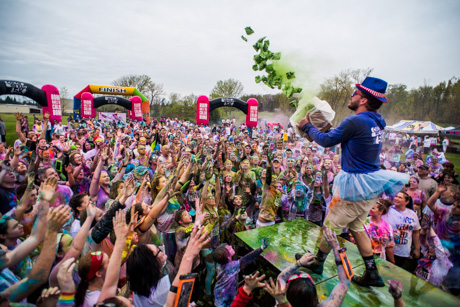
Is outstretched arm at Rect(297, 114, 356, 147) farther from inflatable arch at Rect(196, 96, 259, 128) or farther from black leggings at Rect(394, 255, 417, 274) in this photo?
inflatable arch at Rect(196, 96, 259, 128)

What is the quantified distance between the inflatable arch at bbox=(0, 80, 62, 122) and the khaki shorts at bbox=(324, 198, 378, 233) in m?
19.1

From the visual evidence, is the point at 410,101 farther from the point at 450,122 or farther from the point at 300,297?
the point at 300,297

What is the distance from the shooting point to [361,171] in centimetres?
243

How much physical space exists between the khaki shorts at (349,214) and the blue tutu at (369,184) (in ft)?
0.27

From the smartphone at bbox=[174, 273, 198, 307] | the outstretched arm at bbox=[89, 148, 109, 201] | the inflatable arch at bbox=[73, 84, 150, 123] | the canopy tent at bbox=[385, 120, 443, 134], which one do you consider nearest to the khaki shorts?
the smartphone at bbox=[174, 273, 198, 307]

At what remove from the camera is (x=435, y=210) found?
A: 3.93 metres

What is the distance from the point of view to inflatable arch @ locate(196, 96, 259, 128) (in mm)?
17672

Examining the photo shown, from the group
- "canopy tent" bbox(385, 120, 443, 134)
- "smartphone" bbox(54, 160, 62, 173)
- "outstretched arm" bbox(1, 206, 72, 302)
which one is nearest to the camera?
"outstretched arm" bbox(1, 206, 72, 302)

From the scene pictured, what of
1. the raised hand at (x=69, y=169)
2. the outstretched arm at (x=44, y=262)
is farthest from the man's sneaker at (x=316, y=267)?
the raised hand at (x=69, y=169)

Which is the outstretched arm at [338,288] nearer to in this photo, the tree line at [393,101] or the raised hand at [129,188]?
the raised hand at [129,188]

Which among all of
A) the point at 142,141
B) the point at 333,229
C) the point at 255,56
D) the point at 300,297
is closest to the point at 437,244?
the point at 333,229

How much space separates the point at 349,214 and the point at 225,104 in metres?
18.1

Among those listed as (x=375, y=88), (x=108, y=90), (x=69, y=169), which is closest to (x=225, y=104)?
(x=108, y=90)

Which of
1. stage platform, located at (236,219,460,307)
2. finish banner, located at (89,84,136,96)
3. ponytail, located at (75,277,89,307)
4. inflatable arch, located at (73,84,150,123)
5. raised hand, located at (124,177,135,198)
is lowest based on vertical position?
stage platform, located at (236,219,460,307)
